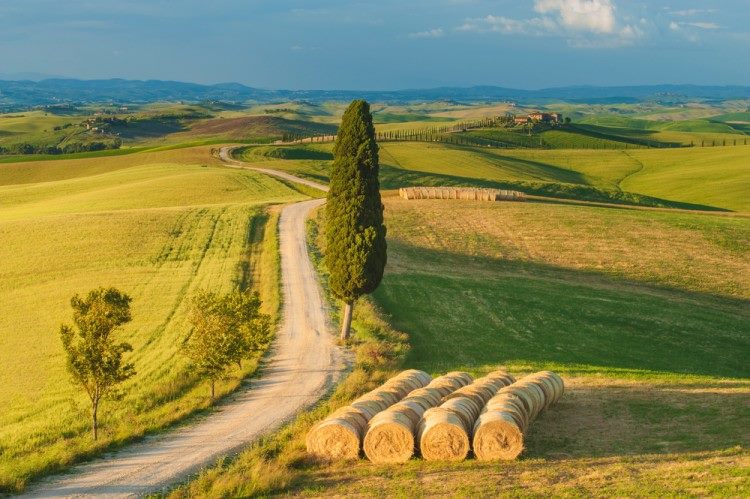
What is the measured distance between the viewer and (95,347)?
27531mm

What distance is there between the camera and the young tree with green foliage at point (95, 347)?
2728cm

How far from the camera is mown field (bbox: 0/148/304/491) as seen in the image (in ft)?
94.2

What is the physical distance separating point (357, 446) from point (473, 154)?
124 m

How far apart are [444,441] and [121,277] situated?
3565cm

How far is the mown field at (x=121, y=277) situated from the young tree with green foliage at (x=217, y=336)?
1.31 metres

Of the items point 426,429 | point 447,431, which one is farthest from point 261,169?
point 447,431

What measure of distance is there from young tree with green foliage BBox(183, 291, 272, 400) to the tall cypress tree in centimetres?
735

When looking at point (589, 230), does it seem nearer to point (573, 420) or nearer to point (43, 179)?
point (573, 420)

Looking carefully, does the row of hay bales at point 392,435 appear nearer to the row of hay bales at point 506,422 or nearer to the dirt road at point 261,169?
the row of hay bales at point 506,422

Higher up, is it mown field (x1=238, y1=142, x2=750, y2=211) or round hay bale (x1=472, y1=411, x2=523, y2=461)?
mown field (x1=238, y1=142, x2=750, y2=211)

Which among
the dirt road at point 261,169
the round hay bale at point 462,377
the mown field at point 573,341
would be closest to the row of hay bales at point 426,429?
the mown field at point 573,341

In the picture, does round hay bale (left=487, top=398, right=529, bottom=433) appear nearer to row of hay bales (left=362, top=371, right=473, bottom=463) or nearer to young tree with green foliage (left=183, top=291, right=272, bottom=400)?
row of hay bales (left=362, top=371, right=473, bottom=463)

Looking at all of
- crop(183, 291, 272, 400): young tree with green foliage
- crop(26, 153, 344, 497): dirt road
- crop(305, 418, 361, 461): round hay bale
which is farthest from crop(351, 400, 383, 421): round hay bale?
crop(183, 291, 272, 400): young tree with green foliage

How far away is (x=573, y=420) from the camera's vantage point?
27641 mm
